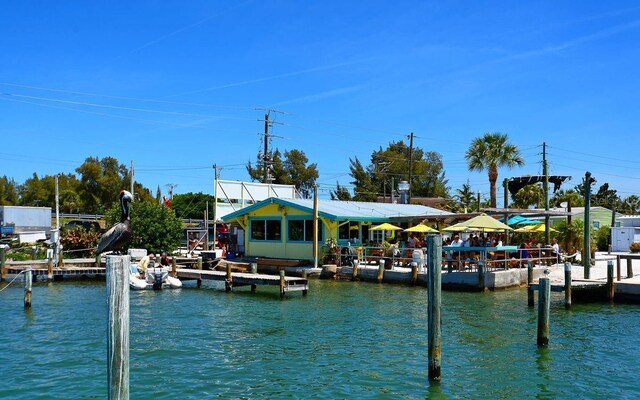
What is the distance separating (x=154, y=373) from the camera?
13.9 m

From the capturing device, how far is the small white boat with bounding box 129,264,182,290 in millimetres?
27109

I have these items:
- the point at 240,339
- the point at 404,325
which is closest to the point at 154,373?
the point at 240,339

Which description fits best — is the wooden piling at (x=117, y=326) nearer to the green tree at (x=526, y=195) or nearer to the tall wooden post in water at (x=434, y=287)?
the tall wooden post in water at (x=434, y=287)

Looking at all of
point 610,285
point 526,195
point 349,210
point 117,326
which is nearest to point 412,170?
point 526,195

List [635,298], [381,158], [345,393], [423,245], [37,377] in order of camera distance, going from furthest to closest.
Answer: [381,158] → [423,245] → [635,298] → [37,377] → [345,393]

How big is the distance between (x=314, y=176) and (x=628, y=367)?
236 feet

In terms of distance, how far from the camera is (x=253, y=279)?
26656 mm

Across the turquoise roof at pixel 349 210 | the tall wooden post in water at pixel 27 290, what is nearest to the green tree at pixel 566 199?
the turquoise roof at pixel 349 210

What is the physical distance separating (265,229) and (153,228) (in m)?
6.85

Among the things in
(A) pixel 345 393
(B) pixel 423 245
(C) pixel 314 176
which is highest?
(C) pixel 314 176

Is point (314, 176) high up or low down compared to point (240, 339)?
up

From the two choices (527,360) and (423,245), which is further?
(423,245)

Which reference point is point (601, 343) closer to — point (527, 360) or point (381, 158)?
point (527, 360)

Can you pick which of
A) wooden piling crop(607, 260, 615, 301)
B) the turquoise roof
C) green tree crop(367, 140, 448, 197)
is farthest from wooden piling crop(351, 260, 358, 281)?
green tree crop(367, 140, 448, 197)
